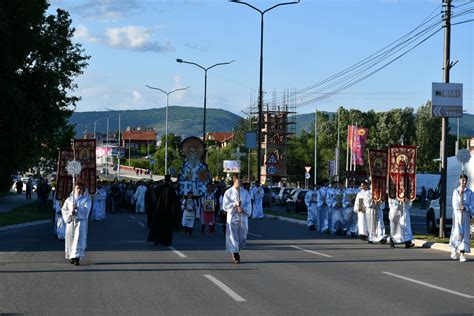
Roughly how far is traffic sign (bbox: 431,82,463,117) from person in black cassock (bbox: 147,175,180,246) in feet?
26.4

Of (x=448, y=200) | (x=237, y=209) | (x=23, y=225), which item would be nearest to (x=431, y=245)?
(x=448, y=200)

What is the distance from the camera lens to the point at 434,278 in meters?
15.1

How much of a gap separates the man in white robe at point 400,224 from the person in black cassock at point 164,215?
5.86m

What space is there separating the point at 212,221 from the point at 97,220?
13.4 meters

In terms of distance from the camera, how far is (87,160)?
2489cm

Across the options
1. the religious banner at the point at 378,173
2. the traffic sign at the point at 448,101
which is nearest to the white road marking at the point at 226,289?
the religious banner at the point at 378,173

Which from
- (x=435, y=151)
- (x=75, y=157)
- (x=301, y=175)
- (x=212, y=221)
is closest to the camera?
(x=75, y=157)

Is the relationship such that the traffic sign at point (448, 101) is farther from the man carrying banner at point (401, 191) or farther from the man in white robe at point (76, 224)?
the man in white robe at point (76, 224)

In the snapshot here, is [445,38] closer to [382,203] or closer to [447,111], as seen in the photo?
[447,111]

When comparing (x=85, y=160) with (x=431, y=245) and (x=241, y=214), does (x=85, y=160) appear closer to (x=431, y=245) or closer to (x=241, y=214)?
(x=241, y=214)

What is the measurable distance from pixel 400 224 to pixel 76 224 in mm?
9691

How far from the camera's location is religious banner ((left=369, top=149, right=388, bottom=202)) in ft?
84.6

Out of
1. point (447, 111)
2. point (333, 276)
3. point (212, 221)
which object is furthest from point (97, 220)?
point (333, 276)

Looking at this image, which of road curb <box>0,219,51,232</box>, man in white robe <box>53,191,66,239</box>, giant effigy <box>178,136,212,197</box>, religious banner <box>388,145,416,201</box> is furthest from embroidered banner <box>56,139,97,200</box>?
giant effigy <box>178,136,212,197</box>
